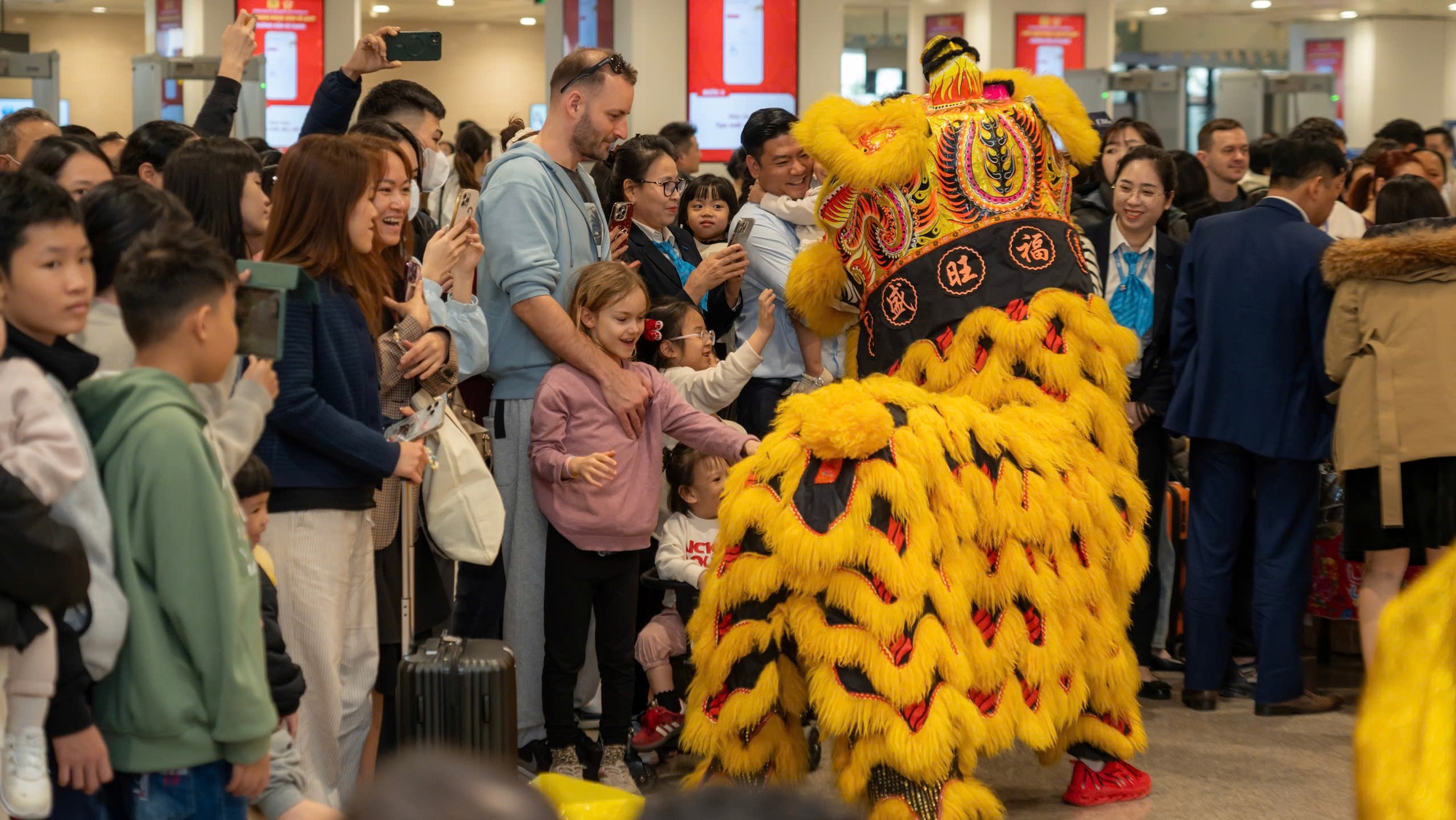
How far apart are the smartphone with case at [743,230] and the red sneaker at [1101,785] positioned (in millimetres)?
1887

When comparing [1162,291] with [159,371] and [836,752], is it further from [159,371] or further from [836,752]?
[159,371]

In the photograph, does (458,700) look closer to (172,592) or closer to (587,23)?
(172,592)

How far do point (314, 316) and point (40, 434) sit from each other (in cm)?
91

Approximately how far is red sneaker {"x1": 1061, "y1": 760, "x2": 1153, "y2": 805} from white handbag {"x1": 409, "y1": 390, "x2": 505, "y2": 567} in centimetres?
156

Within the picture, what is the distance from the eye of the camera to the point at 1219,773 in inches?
169

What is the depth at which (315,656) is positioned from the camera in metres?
3.16

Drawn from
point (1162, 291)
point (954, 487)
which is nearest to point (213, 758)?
point (954, 487)

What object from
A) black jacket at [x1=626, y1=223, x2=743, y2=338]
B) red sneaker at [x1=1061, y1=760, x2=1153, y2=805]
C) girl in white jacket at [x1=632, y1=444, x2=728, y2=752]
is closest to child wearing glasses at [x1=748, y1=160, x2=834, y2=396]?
black jacket at [x1=626, y1=223, x2=743, y2=338]

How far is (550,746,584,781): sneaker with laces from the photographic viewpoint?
4023 mm

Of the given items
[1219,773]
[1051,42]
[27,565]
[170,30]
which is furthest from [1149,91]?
[27,565]

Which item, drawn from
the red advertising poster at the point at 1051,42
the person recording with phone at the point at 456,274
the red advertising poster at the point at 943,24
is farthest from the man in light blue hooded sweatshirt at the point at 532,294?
the red advertising poster at the point at 943,24

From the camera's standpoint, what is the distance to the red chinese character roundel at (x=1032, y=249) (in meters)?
3.64

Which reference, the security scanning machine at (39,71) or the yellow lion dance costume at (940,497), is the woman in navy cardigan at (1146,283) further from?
the security scanning machine at (39,71)

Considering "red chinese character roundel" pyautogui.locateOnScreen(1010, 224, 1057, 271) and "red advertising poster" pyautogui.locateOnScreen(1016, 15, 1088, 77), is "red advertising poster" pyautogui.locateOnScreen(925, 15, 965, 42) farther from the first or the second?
"red chinese character roundel" pyautogui.locateOnScreen(1010, 224, 1057, 271)
